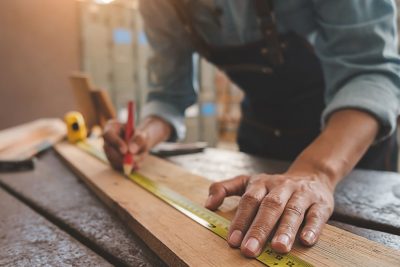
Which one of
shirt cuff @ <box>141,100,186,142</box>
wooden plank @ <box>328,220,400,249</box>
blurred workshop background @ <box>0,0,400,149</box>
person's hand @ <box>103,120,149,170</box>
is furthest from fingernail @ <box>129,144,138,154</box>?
blurred workshop background @ <box>0,0,400,149</box>

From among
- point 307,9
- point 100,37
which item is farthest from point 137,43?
point 307,9

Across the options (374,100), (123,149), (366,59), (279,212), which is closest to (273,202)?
(279,212)

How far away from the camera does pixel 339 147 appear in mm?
820

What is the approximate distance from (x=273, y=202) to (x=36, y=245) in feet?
1.61

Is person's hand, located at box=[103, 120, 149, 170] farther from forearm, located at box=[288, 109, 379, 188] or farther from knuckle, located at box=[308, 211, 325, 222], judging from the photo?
knuckle, located at box=[308, 211, 325, 222]

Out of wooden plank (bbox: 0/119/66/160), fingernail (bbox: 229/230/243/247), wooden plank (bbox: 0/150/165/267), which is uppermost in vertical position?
fingernail (bbox: 229/230/243/247)

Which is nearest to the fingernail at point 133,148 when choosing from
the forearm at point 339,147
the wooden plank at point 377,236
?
the forearm at point 339,147

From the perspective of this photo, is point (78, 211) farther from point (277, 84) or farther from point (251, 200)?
point (277, 84)

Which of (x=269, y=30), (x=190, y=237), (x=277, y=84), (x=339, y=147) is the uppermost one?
(x=269, y=30)

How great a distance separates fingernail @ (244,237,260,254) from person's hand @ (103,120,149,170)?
2.30 feet

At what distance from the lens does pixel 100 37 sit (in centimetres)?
483

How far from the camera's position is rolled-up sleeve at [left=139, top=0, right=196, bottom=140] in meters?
1.54

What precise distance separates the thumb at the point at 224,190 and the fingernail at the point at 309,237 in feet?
0.73

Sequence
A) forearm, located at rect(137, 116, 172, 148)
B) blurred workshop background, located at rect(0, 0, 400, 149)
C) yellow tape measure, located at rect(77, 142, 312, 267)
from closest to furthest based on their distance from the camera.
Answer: yellow tape measure, located at rect(77, 142, 312, 267)
forearm, located at rect(137, 116, 172, 148)
blurred workshop background, located at rect(0, 0, 400, 149)
